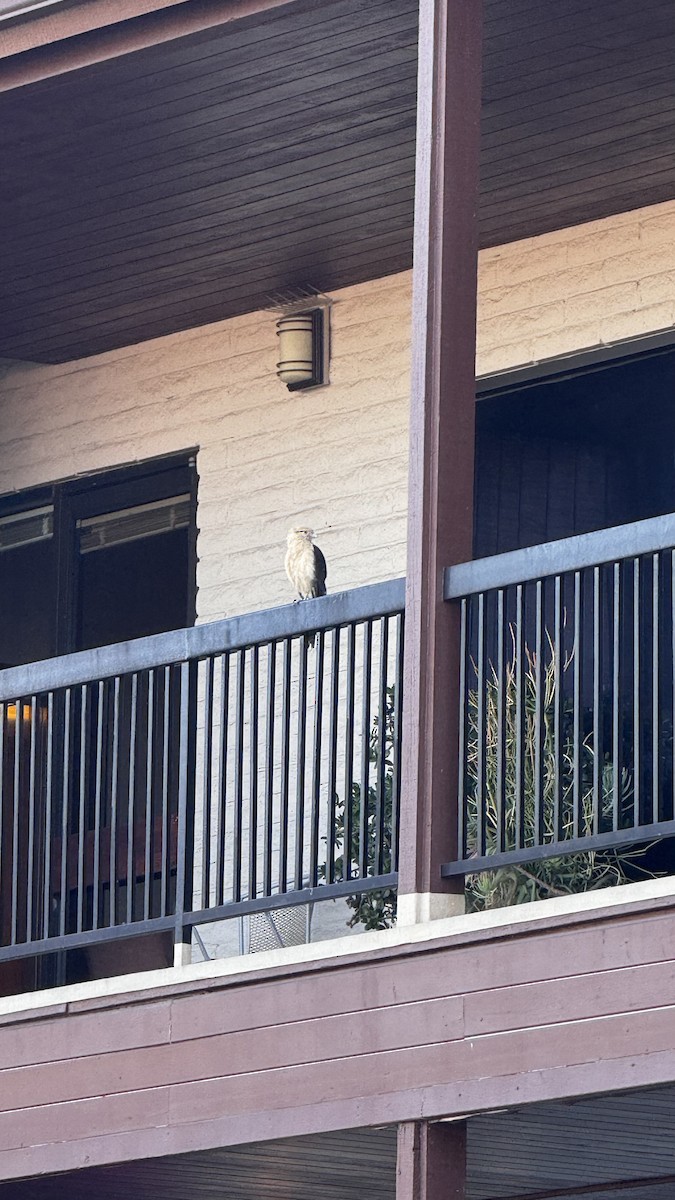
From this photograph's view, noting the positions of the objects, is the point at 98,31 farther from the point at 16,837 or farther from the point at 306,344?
the point at 16,837

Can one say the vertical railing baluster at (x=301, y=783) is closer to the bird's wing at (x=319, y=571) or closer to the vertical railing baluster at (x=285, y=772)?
the vertical railing baluster at (x=285, y=772)

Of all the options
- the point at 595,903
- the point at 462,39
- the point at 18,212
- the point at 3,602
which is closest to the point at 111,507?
the point at 3,602

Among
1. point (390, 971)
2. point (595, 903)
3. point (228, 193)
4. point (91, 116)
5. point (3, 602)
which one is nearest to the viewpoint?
point (595, 903)

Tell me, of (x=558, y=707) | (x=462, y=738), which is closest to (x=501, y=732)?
(x=462, y=738)

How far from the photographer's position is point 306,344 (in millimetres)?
9711

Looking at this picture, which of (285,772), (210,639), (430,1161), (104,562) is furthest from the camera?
(104,562)

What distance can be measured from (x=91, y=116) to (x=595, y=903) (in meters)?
3.51

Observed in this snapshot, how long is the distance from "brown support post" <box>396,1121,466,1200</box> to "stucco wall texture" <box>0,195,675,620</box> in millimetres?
3428

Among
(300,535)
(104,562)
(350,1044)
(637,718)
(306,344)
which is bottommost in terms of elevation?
(350,1044)

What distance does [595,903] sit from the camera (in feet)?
19.6

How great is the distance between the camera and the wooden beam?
23.9ft

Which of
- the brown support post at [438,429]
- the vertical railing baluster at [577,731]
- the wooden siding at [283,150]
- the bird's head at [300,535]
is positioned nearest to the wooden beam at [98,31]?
the wooden siding at [283,150]

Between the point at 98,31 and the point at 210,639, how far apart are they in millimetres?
1988

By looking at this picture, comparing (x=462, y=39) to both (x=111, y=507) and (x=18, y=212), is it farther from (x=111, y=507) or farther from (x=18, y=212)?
(x=111, y=507)
